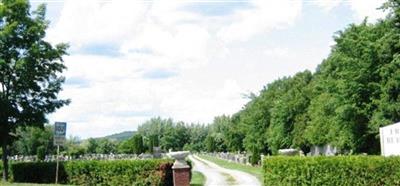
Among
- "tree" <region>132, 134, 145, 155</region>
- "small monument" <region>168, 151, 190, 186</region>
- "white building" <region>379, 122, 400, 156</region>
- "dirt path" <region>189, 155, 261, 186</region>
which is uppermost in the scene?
"tree" <region>132, 134, 145, 155</region>

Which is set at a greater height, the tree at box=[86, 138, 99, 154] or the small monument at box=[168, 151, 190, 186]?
the tree at box=[86, 138, 99, 154]

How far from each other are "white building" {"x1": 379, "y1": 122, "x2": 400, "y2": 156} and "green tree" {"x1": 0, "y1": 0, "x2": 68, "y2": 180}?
1753cm

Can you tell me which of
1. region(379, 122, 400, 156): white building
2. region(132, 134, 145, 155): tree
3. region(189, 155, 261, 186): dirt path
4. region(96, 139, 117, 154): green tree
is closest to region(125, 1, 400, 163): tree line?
region(189, 155, 261, 186): dirt path

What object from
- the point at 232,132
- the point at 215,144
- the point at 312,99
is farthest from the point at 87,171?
the point at 215,144

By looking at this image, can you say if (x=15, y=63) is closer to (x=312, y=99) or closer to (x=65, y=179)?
(x=65, y=179)

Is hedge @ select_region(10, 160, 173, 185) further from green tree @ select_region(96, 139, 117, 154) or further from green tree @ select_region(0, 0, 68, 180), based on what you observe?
green tree @ select_region(96, 139, 117, 154)

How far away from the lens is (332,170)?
2281 cm

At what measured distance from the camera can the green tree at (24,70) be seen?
33.0 m

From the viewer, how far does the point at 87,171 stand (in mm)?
29188

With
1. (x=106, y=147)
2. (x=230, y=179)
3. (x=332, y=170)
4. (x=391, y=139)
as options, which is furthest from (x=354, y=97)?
(x=106, y=147)

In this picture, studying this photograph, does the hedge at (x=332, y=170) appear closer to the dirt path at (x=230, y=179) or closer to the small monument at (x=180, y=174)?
the small monument at (x=180, y=174)

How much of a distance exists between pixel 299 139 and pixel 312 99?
14.9 ft

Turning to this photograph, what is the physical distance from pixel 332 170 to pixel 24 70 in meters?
17.6

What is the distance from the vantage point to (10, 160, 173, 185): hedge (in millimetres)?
26578
